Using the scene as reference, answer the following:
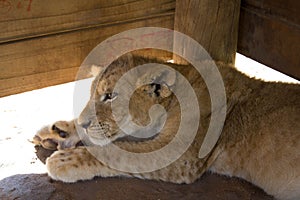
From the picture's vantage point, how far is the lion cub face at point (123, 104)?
4645 millimetres

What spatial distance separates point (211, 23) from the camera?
5289 millimetres

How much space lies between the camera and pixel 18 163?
4.68 metres

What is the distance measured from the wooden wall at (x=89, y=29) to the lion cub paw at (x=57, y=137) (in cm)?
38

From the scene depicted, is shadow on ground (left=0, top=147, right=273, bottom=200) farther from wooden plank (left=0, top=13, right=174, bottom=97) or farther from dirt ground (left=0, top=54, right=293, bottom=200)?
wooden plank (left=0, top=13, right=174, bottom=97)

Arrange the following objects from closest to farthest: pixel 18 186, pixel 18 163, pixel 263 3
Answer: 1. pixel 18 186
2. pixel 18 163
3. pixel 263 3

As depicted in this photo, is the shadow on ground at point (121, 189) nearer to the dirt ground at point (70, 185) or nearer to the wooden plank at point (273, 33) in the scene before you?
the dirt ground at point (70, 185)

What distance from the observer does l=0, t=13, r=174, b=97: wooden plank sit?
471cm

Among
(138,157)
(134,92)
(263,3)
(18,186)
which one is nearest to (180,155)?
(138,157)

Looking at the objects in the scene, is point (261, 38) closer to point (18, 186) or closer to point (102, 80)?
point (102, 80)

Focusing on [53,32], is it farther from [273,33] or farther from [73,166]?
[273,33]

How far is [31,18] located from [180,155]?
5.10 feet

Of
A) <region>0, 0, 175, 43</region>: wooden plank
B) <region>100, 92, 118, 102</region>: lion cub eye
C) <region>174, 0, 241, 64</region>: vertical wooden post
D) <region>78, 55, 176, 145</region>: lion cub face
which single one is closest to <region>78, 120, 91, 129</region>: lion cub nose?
<region>78, 55, 176, 145</region>: lion cub face

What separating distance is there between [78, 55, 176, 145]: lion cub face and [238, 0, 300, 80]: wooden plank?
97cm

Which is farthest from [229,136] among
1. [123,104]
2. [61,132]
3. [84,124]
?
[61,132]
